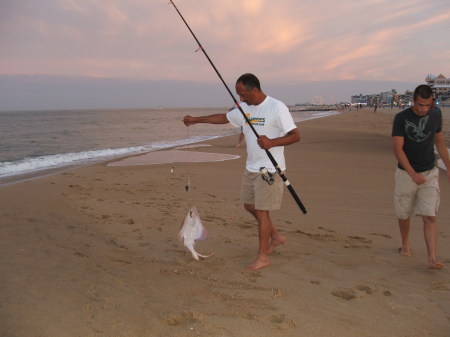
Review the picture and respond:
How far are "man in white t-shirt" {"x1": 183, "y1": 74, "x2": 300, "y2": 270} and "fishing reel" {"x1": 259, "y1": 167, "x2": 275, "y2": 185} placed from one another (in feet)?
0.05

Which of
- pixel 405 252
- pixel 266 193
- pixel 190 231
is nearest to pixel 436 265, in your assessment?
pixel 405 252

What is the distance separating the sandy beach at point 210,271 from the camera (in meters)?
2.46

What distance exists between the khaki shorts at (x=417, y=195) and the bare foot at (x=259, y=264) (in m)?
1.49

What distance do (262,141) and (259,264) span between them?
1172 millimetres

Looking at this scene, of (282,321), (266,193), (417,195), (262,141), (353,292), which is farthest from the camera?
(417,195)

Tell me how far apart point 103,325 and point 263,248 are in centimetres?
160

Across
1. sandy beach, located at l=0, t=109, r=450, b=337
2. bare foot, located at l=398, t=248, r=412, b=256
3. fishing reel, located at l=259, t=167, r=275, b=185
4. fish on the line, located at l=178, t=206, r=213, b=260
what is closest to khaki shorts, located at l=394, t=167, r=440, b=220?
bare foot, located at l=398, t=248, r=412, b=256

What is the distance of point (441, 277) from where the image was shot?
3256 mm

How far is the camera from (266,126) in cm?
324

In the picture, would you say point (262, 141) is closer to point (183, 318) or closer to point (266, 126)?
point (266, 126)

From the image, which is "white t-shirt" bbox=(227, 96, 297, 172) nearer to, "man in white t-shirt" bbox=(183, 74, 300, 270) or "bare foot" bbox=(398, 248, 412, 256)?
"man in white t-shirt" bbox=(183, 74, 300, 270)

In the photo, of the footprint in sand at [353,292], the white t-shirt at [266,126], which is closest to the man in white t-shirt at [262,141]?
the white t-shirt at [266,126]

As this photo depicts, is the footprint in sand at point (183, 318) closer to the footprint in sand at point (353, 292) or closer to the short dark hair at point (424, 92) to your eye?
the footprint in sand at point (353, 292)

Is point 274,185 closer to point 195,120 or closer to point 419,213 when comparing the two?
point 195,120
